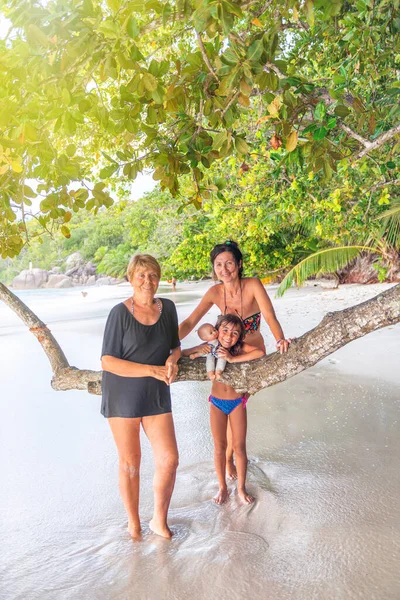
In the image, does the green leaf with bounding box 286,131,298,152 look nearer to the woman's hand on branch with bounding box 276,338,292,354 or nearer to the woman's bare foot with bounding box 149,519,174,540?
the woman's hand on branch with bounding box 276,338,292,354

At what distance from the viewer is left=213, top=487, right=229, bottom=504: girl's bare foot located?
12.2 ft

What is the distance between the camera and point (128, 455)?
3.23 m

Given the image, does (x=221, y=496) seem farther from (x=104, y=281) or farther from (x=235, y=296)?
(x=104, y=281)

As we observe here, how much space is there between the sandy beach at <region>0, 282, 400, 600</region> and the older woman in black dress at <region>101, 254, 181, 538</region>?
379 millimetres

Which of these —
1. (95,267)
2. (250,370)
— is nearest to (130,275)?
(250,370)

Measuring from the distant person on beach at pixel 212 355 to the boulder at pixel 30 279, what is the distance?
56470 mm

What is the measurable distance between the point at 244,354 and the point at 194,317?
1.54ft

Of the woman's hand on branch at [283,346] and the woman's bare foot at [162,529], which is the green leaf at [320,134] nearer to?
the woman's hand on branch at [283,346]

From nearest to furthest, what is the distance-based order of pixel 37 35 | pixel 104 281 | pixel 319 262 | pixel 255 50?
pixel 37 35, pixel 255 50, pixel 319 262, pixel 104 281

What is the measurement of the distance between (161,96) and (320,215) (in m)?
5.05

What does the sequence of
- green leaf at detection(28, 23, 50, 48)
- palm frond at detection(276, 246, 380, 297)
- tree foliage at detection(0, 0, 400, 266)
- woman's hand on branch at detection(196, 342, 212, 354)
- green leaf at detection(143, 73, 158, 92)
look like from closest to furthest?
green leaf at detection(28, 23, 50, 48), tree foliage at detection(0, 0, 400, 266), green leaf at detection(143, 73, 158, 92), woman's hand on branch at detection(196, 342, 212, 354), palm frond at detection(276, 246, 380, 297)

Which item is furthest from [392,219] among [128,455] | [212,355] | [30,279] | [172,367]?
[30,279]

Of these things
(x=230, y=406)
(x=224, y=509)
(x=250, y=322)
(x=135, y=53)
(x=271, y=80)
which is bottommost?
(x=224, y=509)

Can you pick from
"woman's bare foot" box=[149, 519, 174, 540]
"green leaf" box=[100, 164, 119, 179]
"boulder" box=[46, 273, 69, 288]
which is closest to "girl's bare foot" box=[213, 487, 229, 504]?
"woman's bare foot" box=[149, 519, 174, 540]
